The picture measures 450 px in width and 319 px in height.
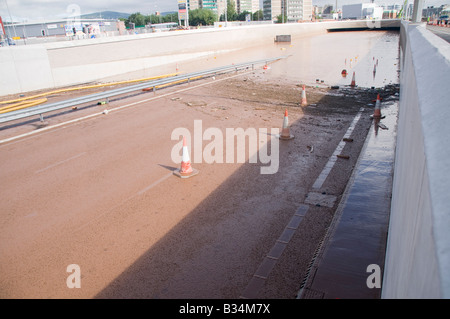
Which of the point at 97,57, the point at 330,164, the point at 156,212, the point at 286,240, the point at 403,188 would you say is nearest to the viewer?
the point at 403,188

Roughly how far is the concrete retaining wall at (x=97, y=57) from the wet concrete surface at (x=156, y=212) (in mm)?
9694

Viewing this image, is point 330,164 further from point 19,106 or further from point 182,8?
point 182,8

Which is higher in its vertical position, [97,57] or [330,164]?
[97,57]

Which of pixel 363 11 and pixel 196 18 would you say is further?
pixel 196 18

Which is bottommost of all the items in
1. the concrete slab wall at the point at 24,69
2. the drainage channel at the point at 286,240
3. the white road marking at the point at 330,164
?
the white road marking at the point at 330,164

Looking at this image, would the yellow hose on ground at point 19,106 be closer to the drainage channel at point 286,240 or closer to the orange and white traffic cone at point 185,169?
the orange and white traffic cone at point 185,169

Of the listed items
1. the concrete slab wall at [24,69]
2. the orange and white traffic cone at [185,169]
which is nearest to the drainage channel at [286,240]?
the orange and white traffic cone at [185,169]

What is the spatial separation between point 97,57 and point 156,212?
74.8 feet

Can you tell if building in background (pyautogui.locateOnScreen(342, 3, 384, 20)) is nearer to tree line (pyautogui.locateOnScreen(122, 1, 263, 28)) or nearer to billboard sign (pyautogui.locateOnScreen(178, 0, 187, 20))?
tree line (pyautogui.locateOnScreen(122, 1, 263, 28))

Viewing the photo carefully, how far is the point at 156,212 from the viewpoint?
616cm

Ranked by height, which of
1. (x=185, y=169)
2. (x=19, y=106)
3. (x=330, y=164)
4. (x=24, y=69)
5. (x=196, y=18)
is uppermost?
(x=196, y=18)

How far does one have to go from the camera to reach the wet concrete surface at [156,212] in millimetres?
4477

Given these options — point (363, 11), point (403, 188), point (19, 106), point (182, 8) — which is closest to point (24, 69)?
point (19, 106)
